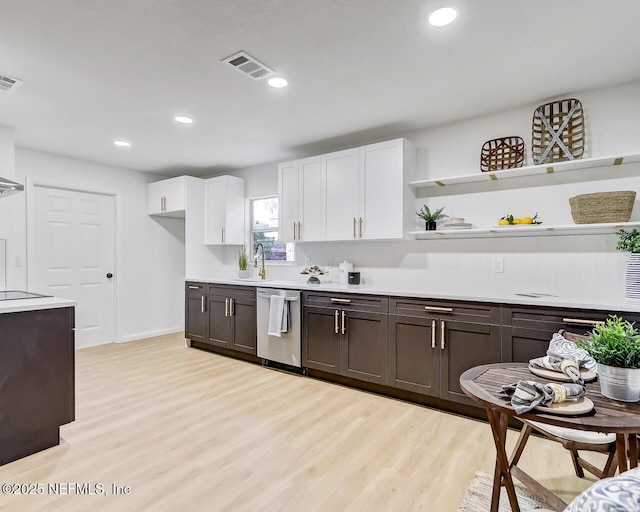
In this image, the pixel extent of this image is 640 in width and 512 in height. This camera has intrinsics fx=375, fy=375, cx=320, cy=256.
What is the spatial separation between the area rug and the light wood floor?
0.16 feet

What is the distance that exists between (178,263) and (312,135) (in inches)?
133

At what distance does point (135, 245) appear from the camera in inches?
215

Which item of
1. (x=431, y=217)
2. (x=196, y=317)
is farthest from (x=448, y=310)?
(x=196, y=317)

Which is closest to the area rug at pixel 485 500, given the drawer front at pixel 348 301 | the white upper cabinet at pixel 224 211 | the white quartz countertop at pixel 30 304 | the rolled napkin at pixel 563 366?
the rolled napkin at pixel 563 366

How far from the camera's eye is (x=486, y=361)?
2.76m

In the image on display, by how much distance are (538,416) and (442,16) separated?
195cm

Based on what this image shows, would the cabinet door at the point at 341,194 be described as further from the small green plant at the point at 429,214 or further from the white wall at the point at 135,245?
the white wall at the point at 135,245

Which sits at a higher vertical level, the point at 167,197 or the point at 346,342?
the point at 167,197

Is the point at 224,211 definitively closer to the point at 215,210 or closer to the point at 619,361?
the point at 215,210

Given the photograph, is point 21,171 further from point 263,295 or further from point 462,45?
point 462,45

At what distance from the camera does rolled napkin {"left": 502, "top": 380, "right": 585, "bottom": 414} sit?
1254mm

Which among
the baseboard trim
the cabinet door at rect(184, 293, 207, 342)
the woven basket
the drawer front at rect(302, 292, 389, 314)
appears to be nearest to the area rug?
the drawer front at rect(302, 292, 389, 314)

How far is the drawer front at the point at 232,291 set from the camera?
429cm

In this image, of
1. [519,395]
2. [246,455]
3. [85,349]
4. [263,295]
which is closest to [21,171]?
[85,349]
